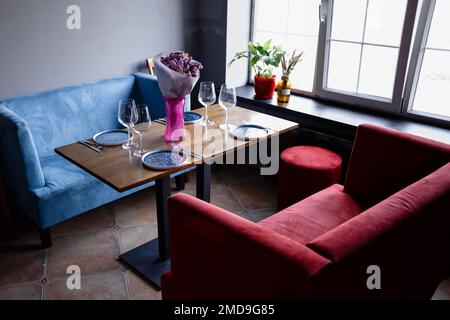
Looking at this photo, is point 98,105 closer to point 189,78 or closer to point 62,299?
point 189,78

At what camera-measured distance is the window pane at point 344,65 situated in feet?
Answer: 9.25

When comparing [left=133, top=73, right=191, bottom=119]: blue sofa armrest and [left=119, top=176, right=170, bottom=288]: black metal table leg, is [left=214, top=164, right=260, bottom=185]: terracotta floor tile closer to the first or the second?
[left=133, top=73, right=191, bottom=119]: blue sofa armrest

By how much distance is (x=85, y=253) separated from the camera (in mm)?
2328

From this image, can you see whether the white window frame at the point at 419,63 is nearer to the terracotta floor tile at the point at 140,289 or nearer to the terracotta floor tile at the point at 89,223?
the terracotta floor tile at the point at 140,289

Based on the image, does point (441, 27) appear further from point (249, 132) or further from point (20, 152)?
point (20, 152)

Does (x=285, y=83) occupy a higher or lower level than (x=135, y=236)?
higher

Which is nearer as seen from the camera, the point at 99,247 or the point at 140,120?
the point at 140,120

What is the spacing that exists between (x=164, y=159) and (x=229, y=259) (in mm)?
715

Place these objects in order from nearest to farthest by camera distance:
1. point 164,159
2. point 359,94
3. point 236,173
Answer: point 164,159 → point 359,94 → point 236,173

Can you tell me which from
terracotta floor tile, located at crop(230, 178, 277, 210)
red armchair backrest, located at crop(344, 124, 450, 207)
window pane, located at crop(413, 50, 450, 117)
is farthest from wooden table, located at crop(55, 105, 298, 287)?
window pane, located at crop(413, 50, 450, 117)

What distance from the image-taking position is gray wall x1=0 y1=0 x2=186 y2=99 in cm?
248

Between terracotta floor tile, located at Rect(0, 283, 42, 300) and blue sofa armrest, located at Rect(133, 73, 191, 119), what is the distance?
4.33 ft

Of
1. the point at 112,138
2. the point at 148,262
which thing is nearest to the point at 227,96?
the point at 112,138

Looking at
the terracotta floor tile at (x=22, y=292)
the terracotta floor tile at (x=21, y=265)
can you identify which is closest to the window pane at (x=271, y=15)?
the terracotta floor tile at (x=21, y=265)
